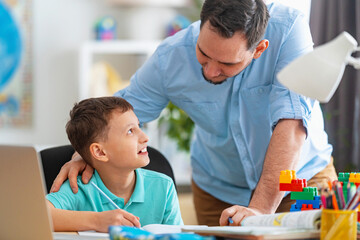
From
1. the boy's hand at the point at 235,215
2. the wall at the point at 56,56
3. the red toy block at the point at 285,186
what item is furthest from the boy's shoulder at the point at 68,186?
the wall at the point at 56,56

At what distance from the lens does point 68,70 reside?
467cm

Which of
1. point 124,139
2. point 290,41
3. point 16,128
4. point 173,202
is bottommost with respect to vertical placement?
point 16,128

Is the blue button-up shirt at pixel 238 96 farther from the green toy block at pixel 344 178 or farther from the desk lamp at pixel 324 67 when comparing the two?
the desk lamp at pixel 324 67

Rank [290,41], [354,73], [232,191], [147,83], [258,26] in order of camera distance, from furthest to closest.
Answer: [354,73], [232,191], [147,83], [290,41], [258,26]

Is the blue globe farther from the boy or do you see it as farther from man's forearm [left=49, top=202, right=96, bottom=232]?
man's forearm [left=49, top=202, right=96, bottom=232]

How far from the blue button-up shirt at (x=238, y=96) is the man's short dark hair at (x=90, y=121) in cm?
39

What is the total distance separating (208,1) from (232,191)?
786 mm

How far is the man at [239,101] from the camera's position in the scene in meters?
1.66

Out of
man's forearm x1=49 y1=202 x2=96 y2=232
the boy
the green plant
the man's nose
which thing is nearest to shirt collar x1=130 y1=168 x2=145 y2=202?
the boy

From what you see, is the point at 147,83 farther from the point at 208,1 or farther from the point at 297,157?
the point at 297,157

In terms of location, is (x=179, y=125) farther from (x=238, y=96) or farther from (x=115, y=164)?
(x=115, y=164)

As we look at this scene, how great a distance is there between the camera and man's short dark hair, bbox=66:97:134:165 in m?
1.61

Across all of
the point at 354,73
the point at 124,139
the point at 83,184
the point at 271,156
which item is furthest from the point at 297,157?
the point at 354,73

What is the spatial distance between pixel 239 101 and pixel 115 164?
572 millimetres
